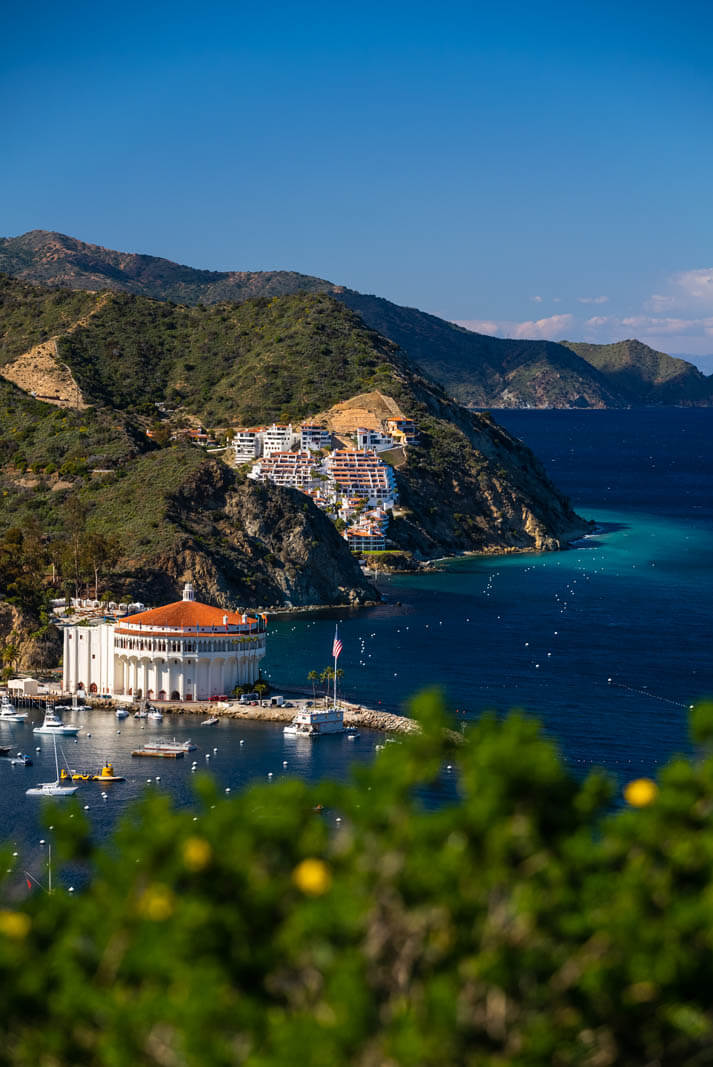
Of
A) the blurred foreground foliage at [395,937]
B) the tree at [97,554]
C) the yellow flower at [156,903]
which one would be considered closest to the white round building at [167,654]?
the tree at [97,554]

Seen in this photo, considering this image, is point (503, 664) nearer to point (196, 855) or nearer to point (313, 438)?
point (196, 855)

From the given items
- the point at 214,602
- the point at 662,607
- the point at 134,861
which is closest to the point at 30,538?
the point at 214,602

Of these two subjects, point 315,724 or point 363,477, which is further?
point 363,477

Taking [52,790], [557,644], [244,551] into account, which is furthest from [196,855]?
[244,551]

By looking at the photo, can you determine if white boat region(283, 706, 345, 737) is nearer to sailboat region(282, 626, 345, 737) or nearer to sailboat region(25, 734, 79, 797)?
sailboat region(282, 626, 345, 737)

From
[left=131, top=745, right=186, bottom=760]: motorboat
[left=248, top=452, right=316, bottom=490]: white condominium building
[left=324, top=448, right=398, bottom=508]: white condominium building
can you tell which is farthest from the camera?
[left=248, top=452, right=316, bottom=490]: white condominium building

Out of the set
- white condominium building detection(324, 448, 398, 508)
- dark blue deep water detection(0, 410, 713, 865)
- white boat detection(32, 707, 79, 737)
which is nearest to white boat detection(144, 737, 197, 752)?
dark blue deep water detection(0, 410, 713, 865)
